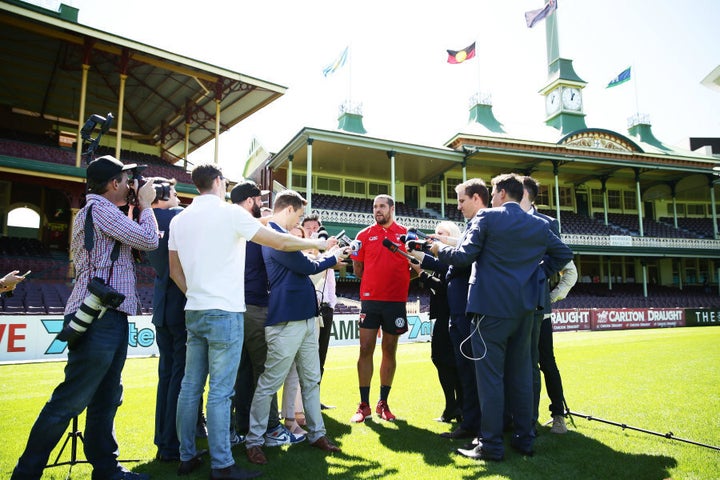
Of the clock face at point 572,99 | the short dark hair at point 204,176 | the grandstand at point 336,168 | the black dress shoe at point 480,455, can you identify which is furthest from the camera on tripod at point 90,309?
the clock face at point 572,99

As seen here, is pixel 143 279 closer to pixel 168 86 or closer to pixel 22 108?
pixel 168 86

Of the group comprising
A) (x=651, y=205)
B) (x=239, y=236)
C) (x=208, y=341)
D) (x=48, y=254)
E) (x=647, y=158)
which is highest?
(x=647, y=158)

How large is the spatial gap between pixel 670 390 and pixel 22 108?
30311mm

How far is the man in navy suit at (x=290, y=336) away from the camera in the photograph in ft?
11.9

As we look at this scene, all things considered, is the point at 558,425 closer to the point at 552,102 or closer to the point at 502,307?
the point at 502,307

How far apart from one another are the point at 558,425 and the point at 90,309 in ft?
13.2

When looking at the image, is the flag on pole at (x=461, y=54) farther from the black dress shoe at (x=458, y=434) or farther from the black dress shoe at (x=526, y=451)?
the black dress shoe at (x=526, y=451)

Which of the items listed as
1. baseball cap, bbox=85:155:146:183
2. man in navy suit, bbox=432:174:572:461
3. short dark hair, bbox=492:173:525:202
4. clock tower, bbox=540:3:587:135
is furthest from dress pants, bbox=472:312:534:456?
clock tower, bbox=540:3:587:135

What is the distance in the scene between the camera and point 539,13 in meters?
30.1

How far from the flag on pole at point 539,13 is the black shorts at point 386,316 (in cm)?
3074

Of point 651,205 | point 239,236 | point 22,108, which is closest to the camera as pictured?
point 239,236

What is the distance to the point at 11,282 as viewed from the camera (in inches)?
131

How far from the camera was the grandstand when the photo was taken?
17.8 meters

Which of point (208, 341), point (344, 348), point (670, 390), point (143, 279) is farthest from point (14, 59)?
point (670, 390)
